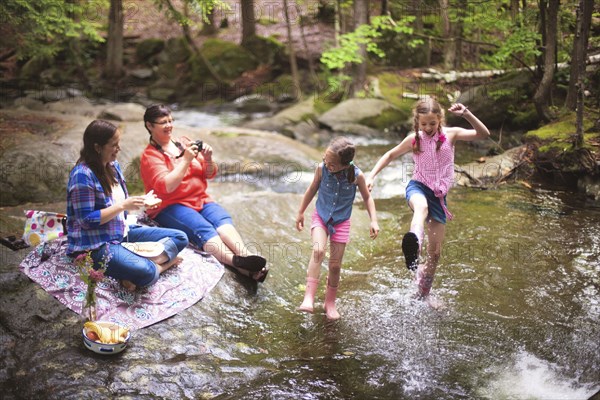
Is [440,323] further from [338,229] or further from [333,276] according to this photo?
[338,229]

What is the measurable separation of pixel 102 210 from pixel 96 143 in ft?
1.60

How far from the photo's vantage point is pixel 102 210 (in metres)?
3.88

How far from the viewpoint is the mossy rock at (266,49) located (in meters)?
18.1

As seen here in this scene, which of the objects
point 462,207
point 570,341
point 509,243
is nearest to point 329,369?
point 570,341

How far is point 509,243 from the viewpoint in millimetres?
5621

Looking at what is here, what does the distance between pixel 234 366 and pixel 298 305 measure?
1156 mm

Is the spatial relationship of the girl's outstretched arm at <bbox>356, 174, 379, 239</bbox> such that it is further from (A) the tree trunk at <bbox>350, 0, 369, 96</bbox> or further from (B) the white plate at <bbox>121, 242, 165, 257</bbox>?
(A) the tree trunk at <bbox>350, 0, 369, 96</bbox>

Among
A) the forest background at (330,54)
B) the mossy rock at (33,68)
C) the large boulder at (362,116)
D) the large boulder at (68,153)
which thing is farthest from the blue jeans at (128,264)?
the mossy rock at (33,68)

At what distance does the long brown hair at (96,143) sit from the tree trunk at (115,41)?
1276cm

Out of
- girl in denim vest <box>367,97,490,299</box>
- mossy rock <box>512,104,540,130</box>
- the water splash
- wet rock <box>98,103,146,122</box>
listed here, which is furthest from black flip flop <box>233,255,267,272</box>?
mossy rock <box>512,104,540,130</box>

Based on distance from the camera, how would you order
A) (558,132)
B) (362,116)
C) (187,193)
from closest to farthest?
Answer: (187,193), (558,132), (362,116)

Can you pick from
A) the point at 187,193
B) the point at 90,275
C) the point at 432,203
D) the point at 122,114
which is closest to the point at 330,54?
the point at 122,114

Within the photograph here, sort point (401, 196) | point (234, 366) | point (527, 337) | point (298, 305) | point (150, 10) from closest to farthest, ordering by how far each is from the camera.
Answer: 1. point (234, 366)
2. point (527, 337)
3. point (298, 305)
4. point (401, 196)
5. point (150, 10)

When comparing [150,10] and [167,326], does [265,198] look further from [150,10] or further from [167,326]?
[150,10]
